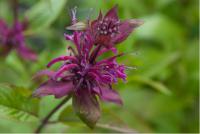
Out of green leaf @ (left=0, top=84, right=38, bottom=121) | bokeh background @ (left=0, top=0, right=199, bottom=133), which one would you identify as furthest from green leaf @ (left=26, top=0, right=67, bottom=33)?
green leaf @ (left=0, top=84, right=38, bottom=121)

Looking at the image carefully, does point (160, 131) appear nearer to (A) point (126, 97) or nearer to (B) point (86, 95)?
(A) point (126, 97)

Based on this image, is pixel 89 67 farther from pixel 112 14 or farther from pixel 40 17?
pixel 40 17

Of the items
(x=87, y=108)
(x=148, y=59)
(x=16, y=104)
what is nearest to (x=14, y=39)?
(x=16, y=104)

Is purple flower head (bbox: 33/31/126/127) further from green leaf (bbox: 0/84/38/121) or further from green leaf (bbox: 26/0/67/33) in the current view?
green leaf (bbox: 26/0/67/33)

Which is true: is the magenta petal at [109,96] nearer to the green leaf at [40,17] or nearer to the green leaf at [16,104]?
the green leaf at [16,104]

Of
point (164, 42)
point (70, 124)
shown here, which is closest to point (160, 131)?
point (164, 42)

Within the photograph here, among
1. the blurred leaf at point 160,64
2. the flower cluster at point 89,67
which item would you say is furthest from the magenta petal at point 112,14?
the blurred leaf at point 160,64
